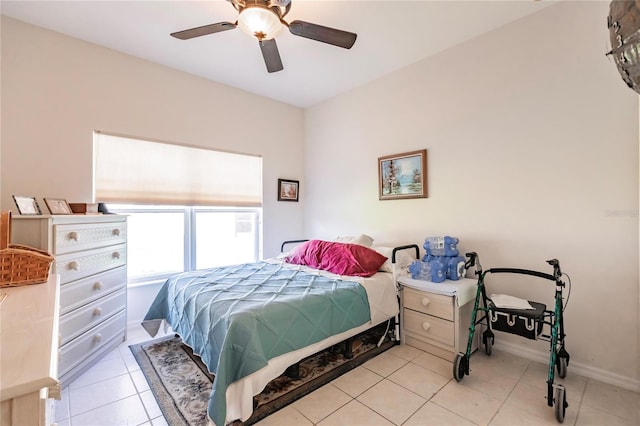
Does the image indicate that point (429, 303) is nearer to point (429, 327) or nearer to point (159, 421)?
point (429, 327)

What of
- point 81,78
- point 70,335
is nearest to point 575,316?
point 70,335

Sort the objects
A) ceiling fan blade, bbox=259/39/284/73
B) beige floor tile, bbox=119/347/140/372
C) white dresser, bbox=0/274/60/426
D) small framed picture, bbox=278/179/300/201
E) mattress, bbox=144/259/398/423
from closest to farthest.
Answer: white dresser, bbox=0/274/60/426, mattress, bbox=144/259/398/423, ceiling fan blade, bbox=259/39/284/73, beige floor tile, bbox=119/347/140/372, small framed picture, bbox=278/179/300/201

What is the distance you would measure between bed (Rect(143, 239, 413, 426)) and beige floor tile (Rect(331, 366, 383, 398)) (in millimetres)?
263

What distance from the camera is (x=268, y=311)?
1.76 meters

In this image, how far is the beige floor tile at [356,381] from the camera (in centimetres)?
195

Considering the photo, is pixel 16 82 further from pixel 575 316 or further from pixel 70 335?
pixel 575 316

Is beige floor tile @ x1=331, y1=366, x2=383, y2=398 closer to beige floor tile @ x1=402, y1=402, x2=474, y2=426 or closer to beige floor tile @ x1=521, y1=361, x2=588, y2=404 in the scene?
beige floor tile @ x1=402, y1=402, x2=474, y2=426

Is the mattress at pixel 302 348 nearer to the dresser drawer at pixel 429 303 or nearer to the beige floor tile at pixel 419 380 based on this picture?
the dresser drawer at pixel 429 303

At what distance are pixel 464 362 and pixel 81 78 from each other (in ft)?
13.5

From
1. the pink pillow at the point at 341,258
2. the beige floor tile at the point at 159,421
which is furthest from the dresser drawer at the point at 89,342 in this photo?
the pink pillow at the point at 341,258

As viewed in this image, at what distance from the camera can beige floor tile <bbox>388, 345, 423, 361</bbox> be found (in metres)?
2.41

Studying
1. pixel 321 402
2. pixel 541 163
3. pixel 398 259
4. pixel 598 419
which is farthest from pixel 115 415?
pixel 541 163

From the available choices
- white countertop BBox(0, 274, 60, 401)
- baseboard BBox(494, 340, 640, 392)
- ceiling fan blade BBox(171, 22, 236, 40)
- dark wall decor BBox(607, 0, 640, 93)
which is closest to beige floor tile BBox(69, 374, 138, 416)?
white countertop BBox(0, 274, 60, 401)

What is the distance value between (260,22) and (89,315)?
8.18 ft
